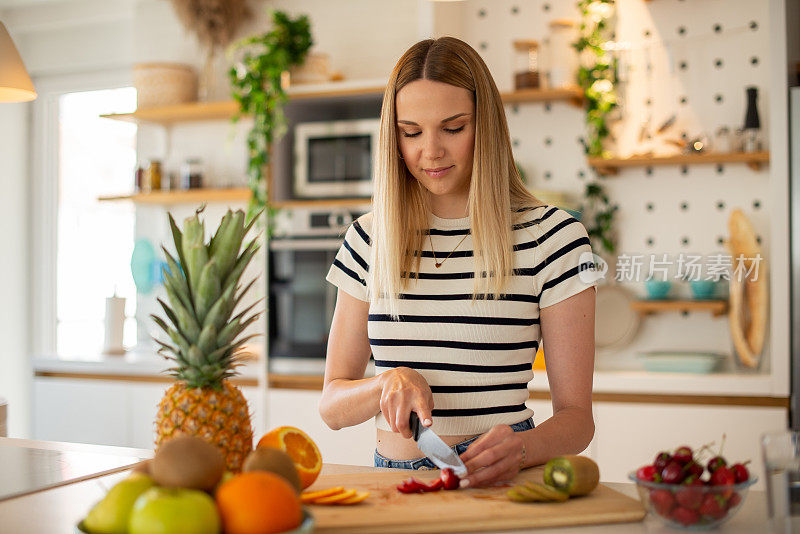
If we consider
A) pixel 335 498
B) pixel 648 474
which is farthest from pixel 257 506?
pixel 648 474

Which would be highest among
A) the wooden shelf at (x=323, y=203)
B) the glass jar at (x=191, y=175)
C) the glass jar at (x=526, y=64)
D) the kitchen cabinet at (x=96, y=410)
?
the glass jar at (x=526, y=64)

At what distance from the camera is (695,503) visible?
1.07m

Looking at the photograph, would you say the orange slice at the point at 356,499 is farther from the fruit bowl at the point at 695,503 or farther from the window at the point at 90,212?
the window at the point at 90,212

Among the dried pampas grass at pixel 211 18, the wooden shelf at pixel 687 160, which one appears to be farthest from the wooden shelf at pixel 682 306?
the dried pampas grass at pixel 211 18

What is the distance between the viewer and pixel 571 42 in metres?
3.50

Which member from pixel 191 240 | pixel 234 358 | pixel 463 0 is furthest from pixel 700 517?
pixel 463 0

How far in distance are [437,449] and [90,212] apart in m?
4.03

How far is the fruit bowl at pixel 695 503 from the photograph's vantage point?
1.06 meters

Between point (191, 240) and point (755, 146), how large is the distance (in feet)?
8.78

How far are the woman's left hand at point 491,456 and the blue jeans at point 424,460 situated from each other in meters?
0.21

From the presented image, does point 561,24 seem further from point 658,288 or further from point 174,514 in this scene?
point 174,514

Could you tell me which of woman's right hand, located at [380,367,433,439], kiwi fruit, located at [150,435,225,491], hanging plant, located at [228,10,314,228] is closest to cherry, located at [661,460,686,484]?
woman's right hand, located at [380,367,433,439]

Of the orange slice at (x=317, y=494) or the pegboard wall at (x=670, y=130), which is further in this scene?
the pegboard wall at (x=670, y=130)

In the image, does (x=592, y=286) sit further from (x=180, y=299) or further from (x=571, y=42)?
(x=571, y=42)
